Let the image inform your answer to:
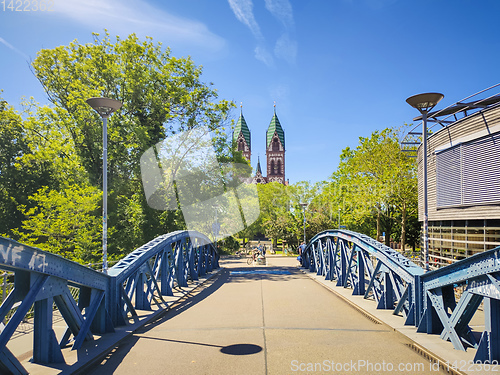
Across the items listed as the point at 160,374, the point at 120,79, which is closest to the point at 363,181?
A: the point at 120,79

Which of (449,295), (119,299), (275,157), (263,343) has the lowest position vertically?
(263,343)

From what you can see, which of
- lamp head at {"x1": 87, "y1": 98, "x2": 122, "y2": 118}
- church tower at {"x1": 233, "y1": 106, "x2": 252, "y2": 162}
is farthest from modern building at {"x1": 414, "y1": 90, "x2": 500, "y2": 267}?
church tower at {"x1": 233, "y1": 106, "x2": 252, "y2": 162}

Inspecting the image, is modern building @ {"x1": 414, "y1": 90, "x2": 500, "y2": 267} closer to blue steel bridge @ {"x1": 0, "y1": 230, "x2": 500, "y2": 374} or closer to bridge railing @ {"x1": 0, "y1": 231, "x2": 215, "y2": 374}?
blue steel bridge @ {"x1": 0, "y1": 230, "x2": 500, "y2": 374}

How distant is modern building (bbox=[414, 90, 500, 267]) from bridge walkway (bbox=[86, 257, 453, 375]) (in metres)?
5.81

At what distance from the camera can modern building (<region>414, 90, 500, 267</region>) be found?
1413 cm

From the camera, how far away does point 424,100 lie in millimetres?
9453

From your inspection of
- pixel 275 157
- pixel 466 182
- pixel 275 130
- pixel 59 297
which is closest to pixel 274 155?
pixel 275 157

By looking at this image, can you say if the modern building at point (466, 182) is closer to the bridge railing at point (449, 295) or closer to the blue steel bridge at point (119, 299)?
the bridge railing at point (449, 295)

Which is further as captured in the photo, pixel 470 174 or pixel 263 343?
pixel 470 174

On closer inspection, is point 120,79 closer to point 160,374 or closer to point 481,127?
point 481,127

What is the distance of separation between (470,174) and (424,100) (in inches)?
307

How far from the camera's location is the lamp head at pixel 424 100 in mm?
9273

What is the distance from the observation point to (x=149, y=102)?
1046 inches

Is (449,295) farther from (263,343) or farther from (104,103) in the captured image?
(104,103)
